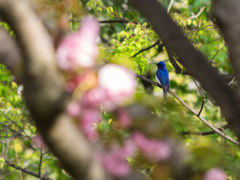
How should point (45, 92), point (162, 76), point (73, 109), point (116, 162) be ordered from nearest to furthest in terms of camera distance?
1. point (45, 92)
2. point (73, 109)
3. point (116, 162)
4. point (162, 76)

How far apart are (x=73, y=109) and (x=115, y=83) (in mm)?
175

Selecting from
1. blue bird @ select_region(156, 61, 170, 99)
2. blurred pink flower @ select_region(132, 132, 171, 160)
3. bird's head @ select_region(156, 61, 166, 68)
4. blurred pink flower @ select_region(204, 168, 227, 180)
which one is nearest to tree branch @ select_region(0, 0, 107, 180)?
blurred pink flower @ select_region(132, 132, 171, 160)

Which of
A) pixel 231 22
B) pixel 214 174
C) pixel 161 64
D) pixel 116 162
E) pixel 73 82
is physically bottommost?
pixel 161 64

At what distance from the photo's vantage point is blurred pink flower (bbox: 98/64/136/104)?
4.34 ft

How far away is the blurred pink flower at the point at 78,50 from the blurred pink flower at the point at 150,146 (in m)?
0.41

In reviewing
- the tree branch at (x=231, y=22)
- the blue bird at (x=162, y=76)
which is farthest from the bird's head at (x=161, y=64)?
the tree branch at (x=231, y=22)

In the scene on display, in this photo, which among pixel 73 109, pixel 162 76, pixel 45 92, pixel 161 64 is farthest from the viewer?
pixel 161 64

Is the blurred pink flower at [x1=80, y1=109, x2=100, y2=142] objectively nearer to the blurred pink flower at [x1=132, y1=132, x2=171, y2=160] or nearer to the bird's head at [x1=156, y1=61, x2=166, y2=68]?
the blurred pink flower at [x1=132, y1=132, x2=171, y2=160]

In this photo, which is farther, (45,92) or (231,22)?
(231,22)

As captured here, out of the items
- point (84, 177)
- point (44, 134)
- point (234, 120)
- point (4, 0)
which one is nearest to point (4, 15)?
point (4, 0)

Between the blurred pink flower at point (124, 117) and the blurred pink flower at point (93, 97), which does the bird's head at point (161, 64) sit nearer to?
the blurred pink flower at point (124, 117)

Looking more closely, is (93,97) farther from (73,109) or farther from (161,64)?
(161,64)

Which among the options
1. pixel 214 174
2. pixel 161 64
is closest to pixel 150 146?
pixel 214 174

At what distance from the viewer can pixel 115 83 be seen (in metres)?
1.33
